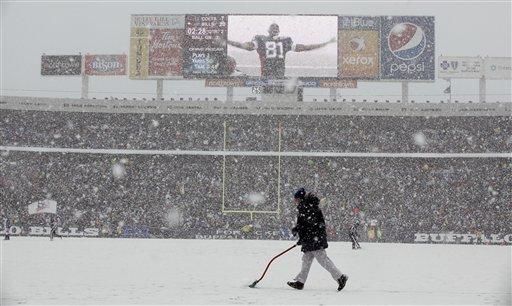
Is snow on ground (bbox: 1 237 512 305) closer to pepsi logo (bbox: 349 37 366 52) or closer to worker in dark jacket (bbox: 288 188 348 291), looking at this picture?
worker in dark jacket (bbox: 288 188 348 291)

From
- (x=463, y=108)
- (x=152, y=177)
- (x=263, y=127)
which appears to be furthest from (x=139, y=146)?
(x=463, y=108)

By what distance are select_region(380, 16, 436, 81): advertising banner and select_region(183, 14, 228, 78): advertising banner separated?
10490 mm

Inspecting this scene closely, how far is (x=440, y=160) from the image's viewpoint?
38438 mm

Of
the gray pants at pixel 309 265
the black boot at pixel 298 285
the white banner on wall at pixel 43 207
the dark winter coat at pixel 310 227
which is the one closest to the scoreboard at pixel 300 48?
the white banner on wall at pixel 43 207

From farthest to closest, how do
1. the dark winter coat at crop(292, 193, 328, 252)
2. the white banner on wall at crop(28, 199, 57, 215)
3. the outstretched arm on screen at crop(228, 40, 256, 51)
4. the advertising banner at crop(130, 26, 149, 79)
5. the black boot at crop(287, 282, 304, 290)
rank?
the advertising banner at crop(130, 26, 149, 79), the outstretched arm on screen at crop(228, 40, 256, 51), the white banner on wall at crop(28, 199, 57, 215), the dark winter coat at crop(292, 193, 328, 252), the black boot at crop(287, 282, 304, 290)

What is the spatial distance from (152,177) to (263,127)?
7.93m

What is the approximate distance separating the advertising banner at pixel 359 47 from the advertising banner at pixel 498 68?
793cm

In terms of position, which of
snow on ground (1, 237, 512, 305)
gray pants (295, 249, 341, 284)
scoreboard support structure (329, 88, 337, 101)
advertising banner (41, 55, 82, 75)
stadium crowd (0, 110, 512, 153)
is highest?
advertising banner (41, 55, 82, 75)

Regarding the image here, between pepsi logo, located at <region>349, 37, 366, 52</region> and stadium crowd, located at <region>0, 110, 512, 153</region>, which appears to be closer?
stadium crowd, located at <region>0, 110, 512, 153</region>

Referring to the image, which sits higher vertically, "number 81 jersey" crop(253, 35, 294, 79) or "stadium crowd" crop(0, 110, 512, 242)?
"number 81 jersey" crop(253, 35, 294, 79)

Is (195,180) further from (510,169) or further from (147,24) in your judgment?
(510,169)

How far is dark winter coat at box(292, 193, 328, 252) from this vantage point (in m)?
8.58

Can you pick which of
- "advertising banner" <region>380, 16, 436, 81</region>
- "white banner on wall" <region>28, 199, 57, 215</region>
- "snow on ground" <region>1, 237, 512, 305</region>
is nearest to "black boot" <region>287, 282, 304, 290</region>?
"snow on ground" <region>1, 237, 512, 305</region>

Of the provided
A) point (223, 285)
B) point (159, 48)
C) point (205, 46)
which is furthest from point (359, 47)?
point (223, 285)
